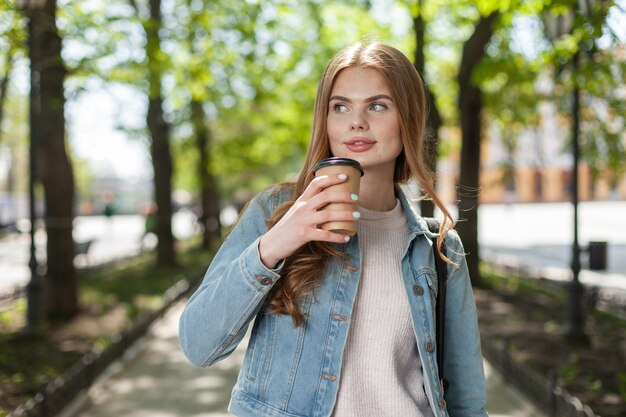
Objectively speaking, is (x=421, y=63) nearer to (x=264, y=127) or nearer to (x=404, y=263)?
(x=404, y=263)

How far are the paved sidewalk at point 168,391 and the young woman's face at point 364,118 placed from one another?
4.55 m

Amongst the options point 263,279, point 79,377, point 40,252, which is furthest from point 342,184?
point 40,252

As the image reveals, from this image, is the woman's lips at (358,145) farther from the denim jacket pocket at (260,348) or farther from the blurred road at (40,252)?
the blurred road at (40,252)

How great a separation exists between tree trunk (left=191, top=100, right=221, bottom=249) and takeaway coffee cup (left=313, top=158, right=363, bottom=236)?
59.8 feet

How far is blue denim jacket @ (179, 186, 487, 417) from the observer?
1850mm

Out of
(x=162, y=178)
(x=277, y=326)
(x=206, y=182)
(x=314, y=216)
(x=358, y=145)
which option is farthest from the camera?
Answer: (x=206, y=182)

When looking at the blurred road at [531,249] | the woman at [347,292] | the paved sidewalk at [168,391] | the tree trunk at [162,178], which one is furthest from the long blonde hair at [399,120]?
the tree trunk at [162,178]

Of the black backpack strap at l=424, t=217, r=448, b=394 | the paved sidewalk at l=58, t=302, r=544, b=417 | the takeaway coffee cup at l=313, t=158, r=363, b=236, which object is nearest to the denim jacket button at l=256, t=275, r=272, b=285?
the takeaway coffee cup at l=313, t=158, r=363, b=236

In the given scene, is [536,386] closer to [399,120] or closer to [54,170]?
[399,120]

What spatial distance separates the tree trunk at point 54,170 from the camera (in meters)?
9.83

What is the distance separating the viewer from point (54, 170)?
1020cm

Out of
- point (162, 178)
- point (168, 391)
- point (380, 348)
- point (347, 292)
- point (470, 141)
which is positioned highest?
point (470, 141)

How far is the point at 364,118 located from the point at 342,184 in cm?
38

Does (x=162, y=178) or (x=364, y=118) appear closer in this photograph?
(x=364, y=118)
